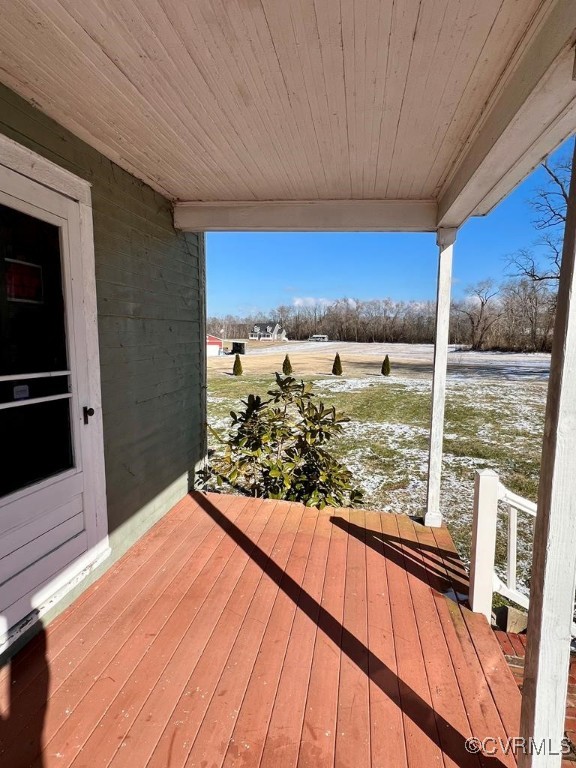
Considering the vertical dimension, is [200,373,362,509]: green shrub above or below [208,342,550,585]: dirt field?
above

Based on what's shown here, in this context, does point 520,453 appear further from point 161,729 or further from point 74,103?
point 74,103

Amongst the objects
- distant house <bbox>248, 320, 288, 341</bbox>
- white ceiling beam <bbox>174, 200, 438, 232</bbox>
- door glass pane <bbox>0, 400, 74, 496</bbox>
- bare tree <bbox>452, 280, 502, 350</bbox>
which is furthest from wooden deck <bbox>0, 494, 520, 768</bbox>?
distant house <bbox>248, 320, 288, 341</bbox>

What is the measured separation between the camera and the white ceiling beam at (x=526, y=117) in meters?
1.10

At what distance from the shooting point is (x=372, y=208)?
287 centimetres

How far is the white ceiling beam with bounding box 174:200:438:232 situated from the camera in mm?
2836

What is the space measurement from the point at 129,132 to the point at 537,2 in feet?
5.73

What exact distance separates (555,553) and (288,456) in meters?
2.46

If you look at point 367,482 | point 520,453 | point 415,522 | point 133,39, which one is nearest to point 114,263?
point 133,39

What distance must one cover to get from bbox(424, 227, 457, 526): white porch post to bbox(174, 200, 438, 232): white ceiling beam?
19cm

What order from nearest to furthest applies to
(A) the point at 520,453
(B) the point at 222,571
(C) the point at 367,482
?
(B) the point at 222,571 < (C) the point at 367,482 < (A) the point at 520,453

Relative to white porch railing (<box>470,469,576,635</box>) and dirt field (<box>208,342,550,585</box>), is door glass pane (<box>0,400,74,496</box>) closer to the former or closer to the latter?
white porch railing (<box>470,469,576,635</box>)

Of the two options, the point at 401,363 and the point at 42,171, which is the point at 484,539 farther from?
the point at 401,363

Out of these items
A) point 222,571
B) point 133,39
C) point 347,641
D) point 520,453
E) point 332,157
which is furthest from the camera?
point 520,453

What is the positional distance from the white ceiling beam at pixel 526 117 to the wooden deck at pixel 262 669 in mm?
2171
